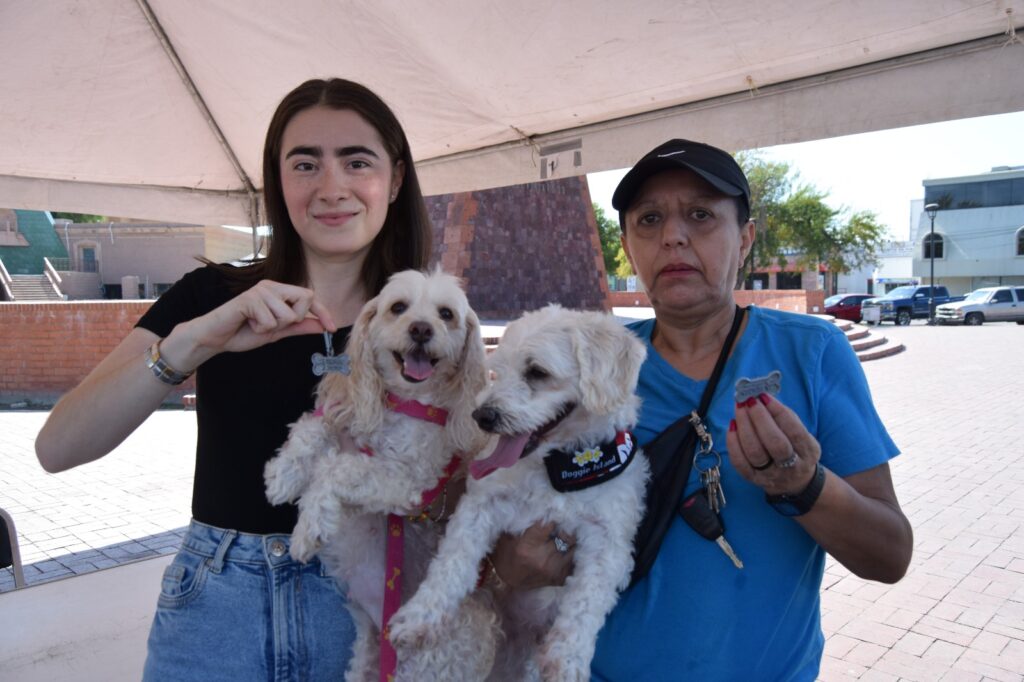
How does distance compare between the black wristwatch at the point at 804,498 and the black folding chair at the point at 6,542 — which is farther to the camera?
the black folding chair at the point at 6,542

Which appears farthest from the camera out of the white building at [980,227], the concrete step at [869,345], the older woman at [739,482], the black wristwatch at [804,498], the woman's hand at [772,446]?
the white building at [980,227]

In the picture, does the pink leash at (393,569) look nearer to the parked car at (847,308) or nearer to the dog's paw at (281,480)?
A: the dog's paw at (281,480)

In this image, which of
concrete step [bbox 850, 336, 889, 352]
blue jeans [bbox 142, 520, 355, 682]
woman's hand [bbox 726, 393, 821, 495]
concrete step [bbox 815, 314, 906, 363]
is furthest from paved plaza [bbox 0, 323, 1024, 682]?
concrete step [bbox 850, 336, 889, 352]

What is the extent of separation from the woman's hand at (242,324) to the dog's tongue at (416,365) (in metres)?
0.50

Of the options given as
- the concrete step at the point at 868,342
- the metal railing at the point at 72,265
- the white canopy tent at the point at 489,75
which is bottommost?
the concrete step at the point at 868,342

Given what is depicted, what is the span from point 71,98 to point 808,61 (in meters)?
4.00

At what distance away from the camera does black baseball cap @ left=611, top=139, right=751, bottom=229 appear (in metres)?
2.01

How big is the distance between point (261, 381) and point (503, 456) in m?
0.83

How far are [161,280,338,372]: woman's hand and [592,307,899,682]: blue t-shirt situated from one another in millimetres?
1265

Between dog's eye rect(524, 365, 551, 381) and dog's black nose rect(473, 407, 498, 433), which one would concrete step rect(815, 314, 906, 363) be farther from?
dog's black nose rect(473, 407, 498, 433)

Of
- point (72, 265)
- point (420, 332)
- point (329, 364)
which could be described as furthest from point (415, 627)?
point (72, 265)

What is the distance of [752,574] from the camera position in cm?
189

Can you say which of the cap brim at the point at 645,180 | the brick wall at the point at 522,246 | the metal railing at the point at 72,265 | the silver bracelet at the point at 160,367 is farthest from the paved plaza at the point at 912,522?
the metal railing at the point at 72,265

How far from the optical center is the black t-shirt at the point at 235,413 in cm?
207
